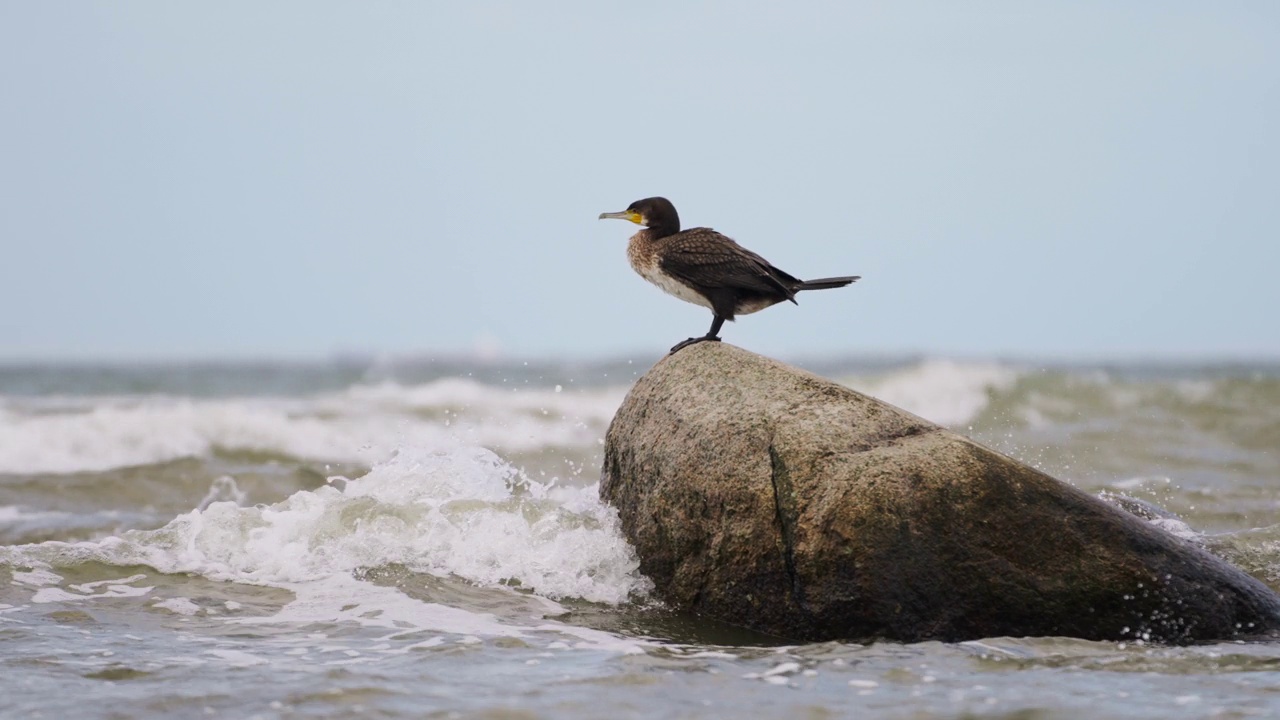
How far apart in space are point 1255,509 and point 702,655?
699cm

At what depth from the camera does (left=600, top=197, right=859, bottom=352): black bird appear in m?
6.35

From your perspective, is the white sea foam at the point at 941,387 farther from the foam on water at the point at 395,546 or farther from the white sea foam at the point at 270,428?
the foam on water at the point at 395,546

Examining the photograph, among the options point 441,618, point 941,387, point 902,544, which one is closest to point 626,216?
point 441,618

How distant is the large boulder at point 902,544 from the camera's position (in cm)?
498

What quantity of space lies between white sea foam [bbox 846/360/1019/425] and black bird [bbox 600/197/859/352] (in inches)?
460

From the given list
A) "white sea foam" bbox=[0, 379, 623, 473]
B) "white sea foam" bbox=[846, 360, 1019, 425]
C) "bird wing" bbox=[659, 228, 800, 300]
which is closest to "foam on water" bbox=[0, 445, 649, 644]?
"bird wing" bbox=[659, 228, 800, 300]

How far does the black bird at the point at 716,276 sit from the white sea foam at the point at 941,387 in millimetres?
11682

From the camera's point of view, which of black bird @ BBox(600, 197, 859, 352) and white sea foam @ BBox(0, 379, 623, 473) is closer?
black bird @ BBox(600, 197, 859, 352)

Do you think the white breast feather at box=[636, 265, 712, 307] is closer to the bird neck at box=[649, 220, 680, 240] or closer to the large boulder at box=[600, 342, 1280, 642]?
the bird neck at box=[649, 220, 680, 240]

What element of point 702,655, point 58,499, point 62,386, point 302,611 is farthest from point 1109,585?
point 62,386

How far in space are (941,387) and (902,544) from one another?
14690 mm

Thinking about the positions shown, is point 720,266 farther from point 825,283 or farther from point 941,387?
point 941,387

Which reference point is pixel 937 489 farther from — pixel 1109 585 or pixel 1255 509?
pixel 1255 509

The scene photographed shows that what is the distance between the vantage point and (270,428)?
48.7ft
